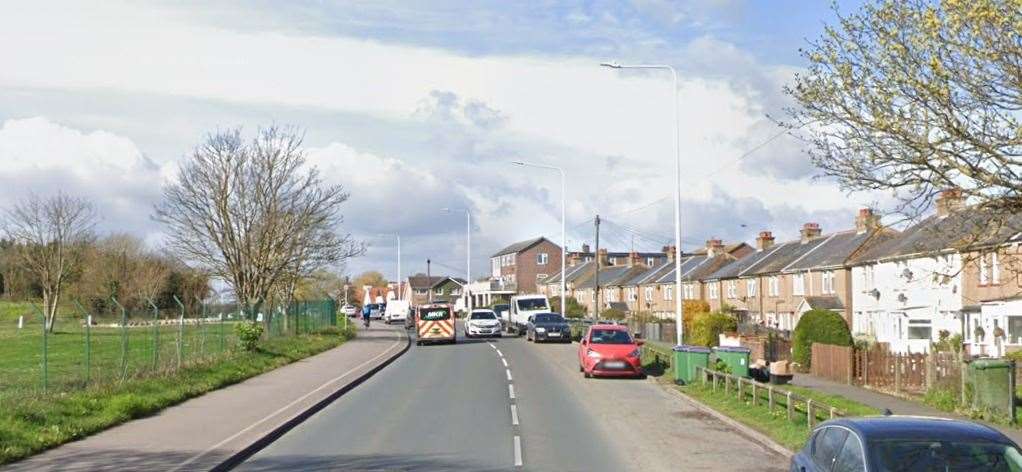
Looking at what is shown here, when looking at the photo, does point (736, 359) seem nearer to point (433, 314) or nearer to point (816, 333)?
point (816, 333)

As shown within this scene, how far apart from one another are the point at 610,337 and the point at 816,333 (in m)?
7.52

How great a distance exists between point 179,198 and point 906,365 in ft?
102

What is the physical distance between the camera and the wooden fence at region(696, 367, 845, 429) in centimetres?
1623

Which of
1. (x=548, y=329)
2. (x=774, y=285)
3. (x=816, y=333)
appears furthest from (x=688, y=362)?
(x=774, y=285)

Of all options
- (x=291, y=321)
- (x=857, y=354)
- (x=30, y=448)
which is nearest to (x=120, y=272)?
(x=291, y=321)

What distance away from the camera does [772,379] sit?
2922 cm

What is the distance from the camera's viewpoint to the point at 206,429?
16938 mm

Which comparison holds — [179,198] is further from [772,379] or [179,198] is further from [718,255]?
[718,255]

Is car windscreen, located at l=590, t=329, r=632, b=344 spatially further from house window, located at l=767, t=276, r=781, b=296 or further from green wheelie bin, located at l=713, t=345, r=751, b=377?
house window, located at l=767, t=276, r=781, b=296

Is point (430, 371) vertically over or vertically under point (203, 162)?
under

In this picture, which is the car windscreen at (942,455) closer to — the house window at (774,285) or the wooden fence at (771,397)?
the wooden fence at (771,397)

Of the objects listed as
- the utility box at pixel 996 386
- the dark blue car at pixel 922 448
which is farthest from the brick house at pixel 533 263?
the dark blue car at pixel 922 448

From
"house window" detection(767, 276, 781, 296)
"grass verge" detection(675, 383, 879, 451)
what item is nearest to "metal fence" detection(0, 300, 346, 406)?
"grass verge" detection(675, 383, 879, 451)

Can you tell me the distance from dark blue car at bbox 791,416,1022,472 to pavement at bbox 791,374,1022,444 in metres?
9.49
